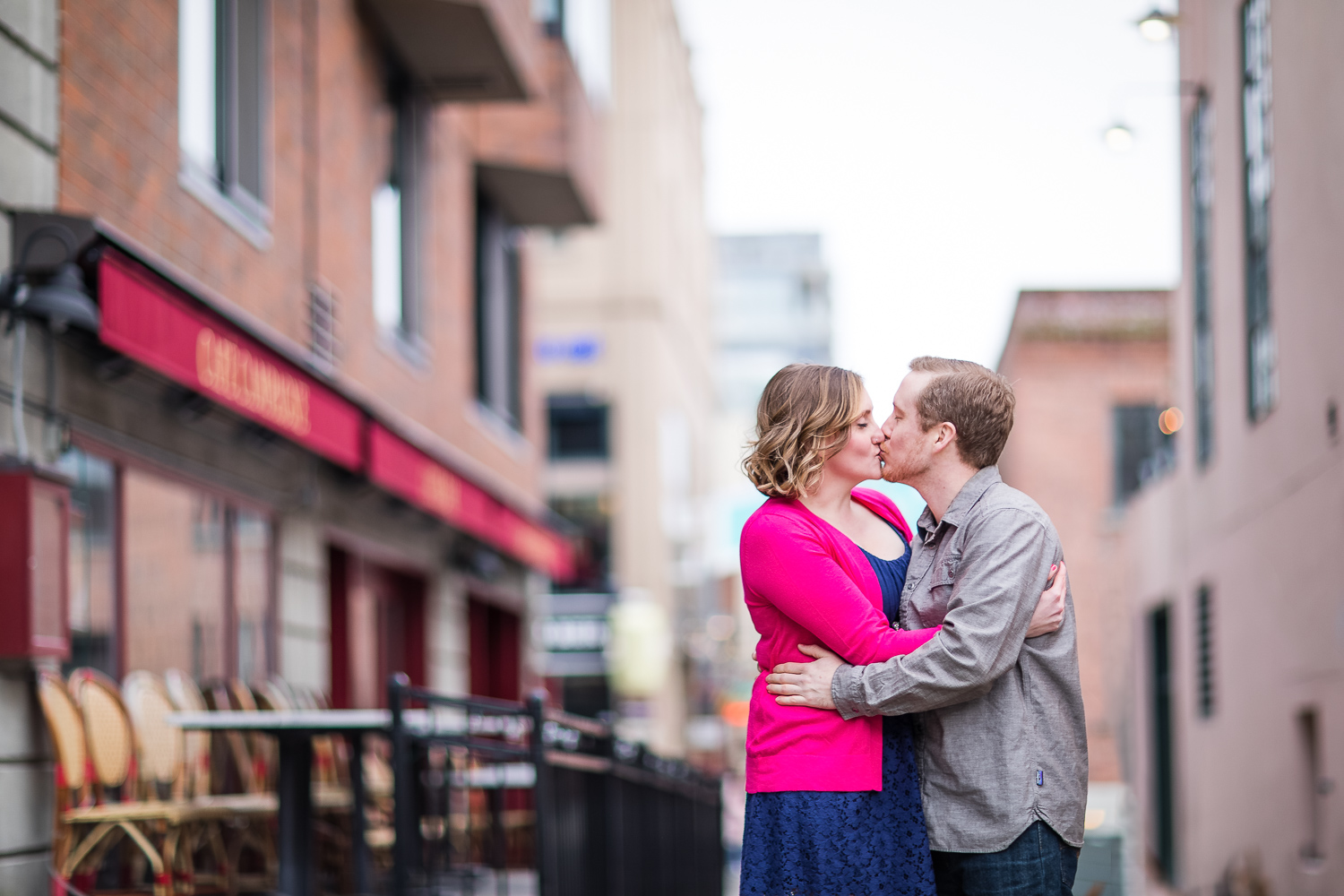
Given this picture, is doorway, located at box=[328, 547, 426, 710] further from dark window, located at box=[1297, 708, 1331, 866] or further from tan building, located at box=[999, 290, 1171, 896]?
tan building, located at box=[999, 290, 1171, 896]

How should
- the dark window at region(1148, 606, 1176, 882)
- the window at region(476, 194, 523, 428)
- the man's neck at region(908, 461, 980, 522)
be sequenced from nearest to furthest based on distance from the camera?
1. the man's neck at region(908, 461, 980, 522)
2. the window at region(476, 194, 523, 428)
3. the dark window at region(1148, 606, 1176, 882)

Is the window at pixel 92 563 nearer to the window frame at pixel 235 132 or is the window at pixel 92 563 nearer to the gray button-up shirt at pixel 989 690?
the window frame at pixel 235 132

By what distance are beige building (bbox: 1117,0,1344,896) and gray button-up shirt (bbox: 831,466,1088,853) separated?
4831mm

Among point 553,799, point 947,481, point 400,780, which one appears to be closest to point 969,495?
point 947,481

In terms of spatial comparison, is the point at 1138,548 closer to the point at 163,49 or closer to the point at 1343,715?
the point at 1343,715

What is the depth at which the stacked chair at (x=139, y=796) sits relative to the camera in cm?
679

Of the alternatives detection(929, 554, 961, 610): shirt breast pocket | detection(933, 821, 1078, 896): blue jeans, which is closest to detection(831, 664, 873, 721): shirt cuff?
detection(929, 554, 961, 610): shirt breast pocket

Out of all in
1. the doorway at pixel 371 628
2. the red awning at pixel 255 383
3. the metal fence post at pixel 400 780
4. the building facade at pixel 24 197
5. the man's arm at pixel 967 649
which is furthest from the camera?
the doorway at pixel 371 628

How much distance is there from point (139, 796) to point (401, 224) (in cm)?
815

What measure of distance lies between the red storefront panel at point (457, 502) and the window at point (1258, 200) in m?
6.23

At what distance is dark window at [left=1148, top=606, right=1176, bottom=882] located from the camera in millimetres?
19719

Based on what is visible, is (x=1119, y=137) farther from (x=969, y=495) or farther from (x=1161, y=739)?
(x=969, y=495)

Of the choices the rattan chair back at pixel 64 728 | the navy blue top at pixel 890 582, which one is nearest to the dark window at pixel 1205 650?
the rattan chair back at pixel 64 728

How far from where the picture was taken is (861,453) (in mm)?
3877
